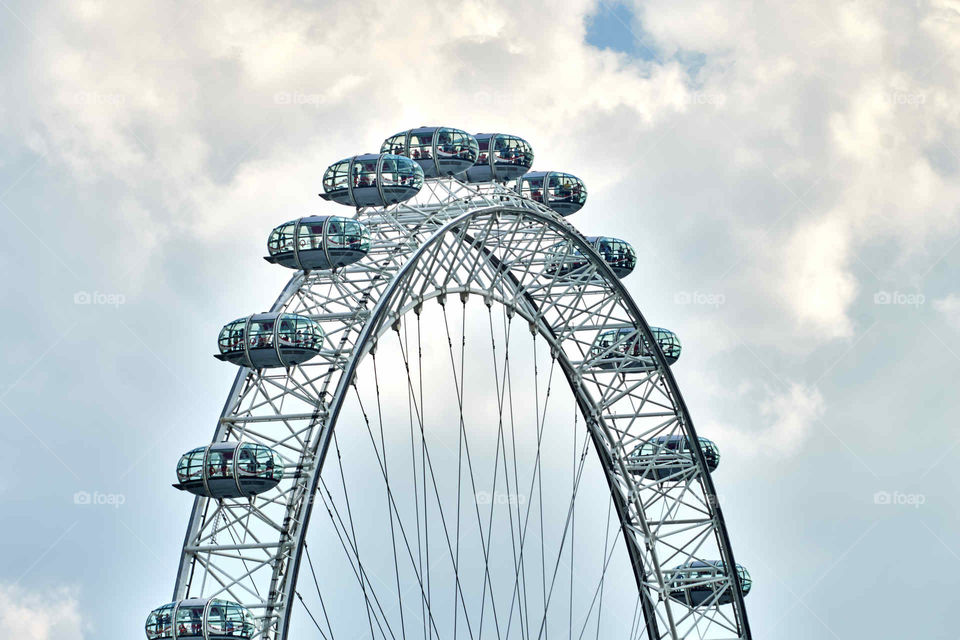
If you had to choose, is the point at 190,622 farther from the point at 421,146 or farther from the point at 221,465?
the point at 421,146

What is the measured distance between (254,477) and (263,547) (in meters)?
1.96

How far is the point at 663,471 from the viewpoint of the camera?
66.6 meters

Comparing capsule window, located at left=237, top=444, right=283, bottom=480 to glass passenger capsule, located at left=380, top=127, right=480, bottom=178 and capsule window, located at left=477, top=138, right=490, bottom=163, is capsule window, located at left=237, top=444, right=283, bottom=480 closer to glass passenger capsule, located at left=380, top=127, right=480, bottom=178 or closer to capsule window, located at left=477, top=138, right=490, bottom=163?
glass passenger capsule, located at left=380, top=127, right=480, bottom=178

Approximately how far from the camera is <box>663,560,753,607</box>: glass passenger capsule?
66875 mm

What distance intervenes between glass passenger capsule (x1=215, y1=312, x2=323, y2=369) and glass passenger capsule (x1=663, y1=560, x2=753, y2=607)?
21.9 meters

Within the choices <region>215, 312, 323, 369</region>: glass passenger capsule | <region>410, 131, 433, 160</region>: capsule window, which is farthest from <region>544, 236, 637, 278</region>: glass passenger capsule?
<region>215, 312, 323, 369</region>: glass passenger capsule

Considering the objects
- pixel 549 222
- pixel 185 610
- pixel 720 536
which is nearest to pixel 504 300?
pixel 549 222

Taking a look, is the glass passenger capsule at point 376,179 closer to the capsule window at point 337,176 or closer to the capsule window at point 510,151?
the capsule window at point 337,176

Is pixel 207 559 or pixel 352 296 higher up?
pixel 352 296

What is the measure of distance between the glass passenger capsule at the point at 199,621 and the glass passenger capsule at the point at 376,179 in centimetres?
1273

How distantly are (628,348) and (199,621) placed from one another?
2294cm

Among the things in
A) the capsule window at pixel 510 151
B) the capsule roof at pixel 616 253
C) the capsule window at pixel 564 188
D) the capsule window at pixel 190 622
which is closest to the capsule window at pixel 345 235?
the capsule window at pixel 510 151

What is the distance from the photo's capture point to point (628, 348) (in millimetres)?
65062

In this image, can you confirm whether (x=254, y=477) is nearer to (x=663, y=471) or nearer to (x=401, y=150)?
(x=401, y=150)
